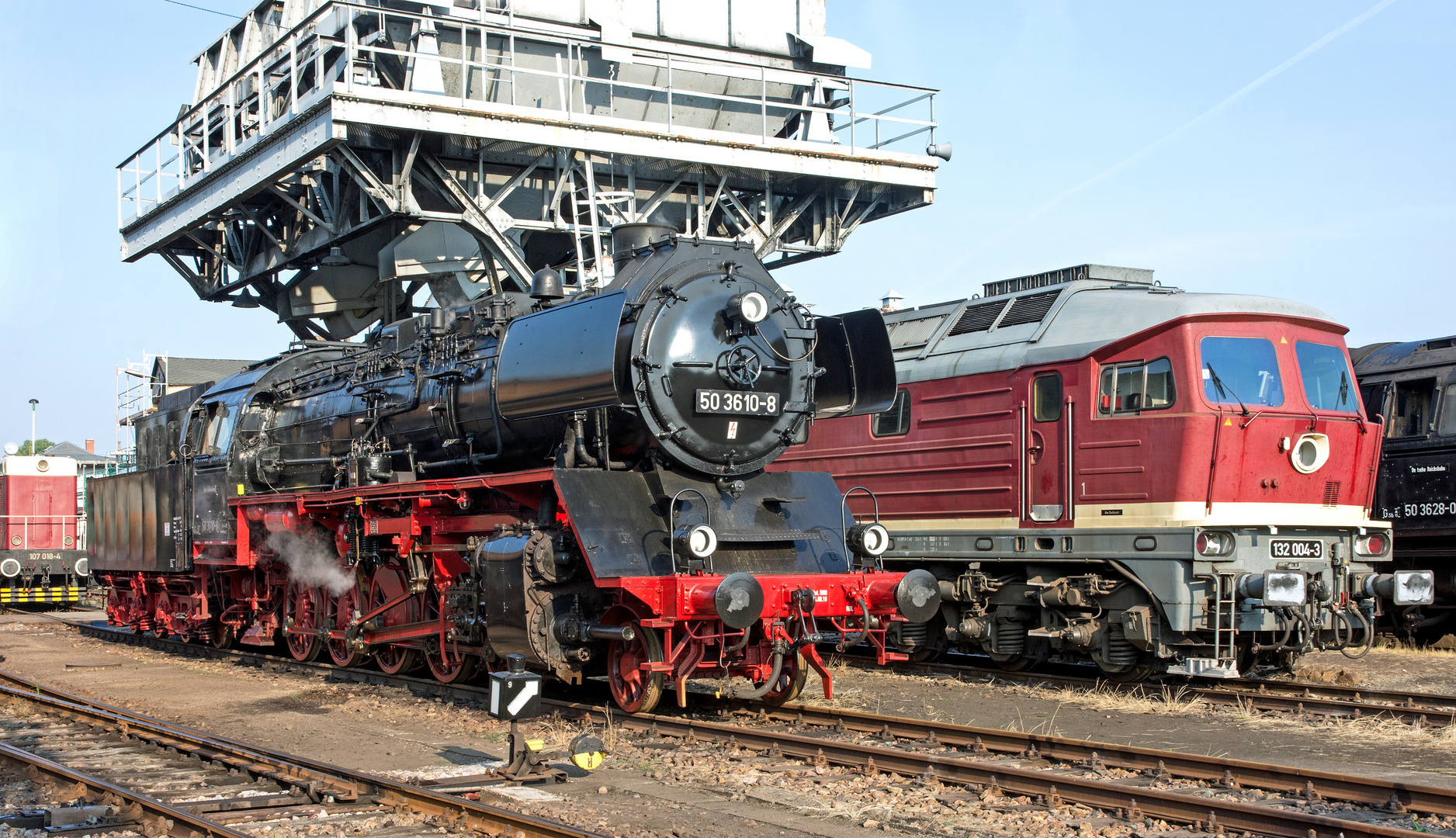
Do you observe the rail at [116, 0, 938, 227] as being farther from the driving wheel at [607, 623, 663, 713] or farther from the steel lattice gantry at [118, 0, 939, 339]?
the driving wheel at [607, 623, 663, 713]

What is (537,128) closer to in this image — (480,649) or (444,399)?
(444,399)

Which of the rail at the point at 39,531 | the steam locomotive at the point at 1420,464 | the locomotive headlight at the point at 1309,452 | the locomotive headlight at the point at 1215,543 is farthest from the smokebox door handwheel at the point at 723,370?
the rail at the point at 39,531

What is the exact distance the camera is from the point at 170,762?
8.45 meters

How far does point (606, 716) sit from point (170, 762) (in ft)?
10.0

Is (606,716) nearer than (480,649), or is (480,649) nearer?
(606,716)

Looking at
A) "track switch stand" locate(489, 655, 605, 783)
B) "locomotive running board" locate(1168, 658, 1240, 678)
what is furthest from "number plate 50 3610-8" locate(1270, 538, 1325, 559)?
"track switch stand" locate(489, 655, 605, 783)

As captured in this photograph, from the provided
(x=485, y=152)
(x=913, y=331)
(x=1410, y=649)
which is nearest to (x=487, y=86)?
(x=485, y=152)

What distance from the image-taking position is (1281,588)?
34.4 ft

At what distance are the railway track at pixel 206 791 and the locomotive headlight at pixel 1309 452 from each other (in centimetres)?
815

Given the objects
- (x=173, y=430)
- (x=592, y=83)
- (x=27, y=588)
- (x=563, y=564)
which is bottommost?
(x=27, y=588)

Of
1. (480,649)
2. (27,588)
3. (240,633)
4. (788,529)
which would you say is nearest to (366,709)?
(480,649)

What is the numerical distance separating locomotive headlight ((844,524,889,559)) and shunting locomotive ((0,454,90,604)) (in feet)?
74.1

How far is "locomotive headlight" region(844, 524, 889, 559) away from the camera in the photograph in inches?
390

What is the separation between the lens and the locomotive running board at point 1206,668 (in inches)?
446
